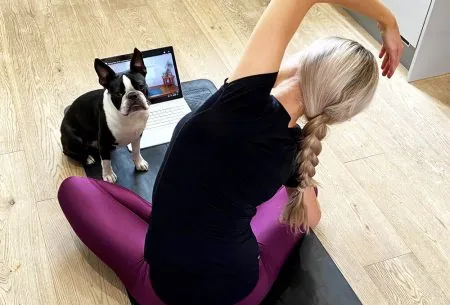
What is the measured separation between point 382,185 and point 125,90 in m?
1.05

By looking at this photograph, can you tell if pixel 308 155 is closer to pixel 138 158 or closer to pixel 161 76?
pixel 138 158

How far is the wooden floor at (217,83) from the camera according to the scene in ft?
5.92

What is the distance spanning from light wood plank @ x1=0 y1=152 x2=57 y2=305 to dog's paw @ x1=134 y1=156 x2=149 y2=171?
397 mm

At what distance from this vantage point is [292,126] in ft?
4.16

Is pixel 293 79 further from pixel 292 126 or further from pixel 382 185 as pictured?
pixel 382 185

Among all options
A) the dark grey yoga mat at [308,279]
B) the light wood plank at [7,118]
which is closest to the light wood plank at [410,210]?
the dark grey yoga mat at [308,279]

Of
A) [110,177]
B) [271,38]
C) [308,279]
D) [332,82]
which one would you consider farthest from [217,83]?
[271,38]

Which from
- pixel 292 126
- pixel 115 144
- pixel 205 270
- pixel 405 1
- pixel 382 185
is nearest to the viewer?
pixel 292 126

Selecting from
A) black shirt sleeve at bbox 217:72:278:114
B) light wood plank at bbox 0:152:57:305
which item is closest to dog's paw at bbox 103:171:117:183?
light wood plank at bbox 0:152:57:305

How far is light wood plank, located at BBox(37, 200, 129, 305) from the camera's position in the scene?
1.73 metres

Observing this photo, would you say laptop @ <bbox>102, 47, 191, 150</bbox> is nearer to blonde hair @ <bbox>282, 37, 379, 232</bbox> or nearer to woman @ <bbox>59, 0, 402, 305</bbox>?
woman @ <bbox>59, 0, 402, 305</bbox>

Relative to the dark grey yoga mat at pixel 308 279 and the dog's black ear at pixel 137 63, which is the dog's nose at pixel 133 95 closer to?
the dog's black ear at pixel 137 63

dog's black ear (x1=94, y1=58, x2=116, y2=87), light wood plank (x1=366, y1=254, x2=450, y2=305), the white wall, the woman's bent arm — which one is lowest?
light wood plank (x1=366, y1=254, x2=450, y2=305)

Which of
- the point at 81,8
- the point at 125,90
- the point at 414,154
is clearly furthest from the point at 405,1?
the point at 81,8
